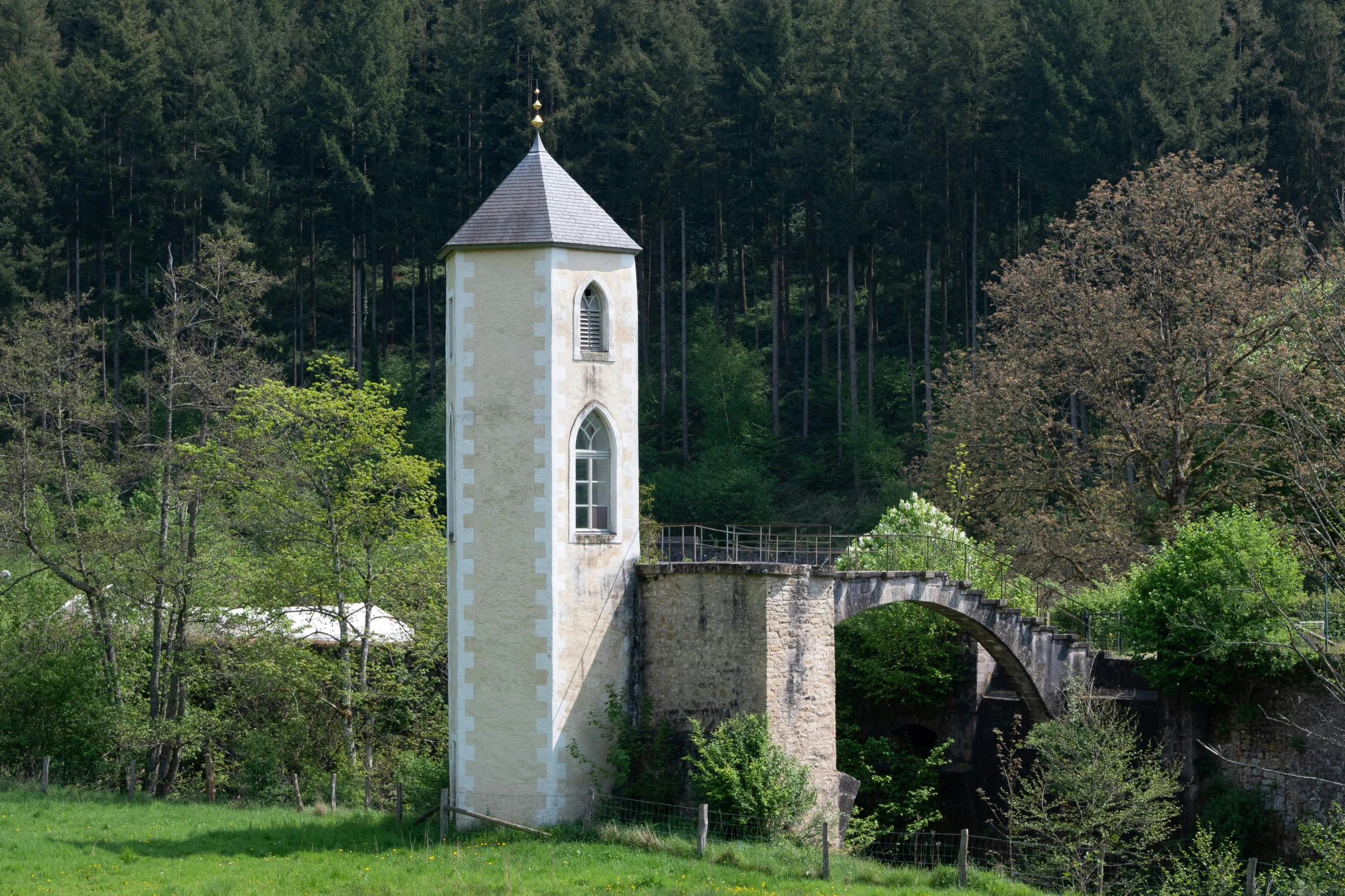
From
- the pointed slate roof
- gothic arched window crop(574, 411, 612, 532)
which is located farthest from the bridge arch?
the pointed slate roof

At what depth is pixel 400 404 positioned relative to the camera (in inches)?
2064

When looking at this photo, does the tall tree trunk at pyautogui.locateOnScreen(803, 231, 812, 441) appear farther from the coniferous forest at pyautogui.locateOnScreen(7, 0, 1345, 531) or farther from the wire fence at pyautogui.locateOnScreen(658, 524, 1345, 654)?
the wire fence at pyautogui.locateOnScreen(658, 524, 1345, 654)

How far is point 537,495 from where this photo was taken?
20734mm

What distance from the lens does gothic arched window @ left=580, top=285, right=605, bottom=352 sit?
21516 mm

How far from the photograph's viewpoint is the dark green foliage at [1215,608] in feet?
75.4

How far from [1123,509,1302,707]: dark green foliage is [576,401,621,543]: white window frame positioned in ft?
28.7

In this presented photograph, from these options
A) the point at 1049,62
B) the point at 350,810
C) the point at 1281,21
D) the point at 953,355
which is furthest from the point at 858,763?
the point at 1281,21

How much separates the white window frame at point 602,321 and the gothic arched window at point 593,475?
0.37 m

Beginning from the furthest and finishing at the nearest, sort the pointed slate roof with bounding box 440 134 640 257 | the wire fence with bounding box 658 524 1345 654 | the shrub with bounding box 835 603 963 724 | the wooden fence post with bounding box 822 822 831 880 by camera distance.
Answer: the shrub with bounding box 835 603 963 724 → the wire fence with bounding box 658 524 1345 654 → the pointed slate roof with bounding box 440 134 640 257 → the wooden fence post with bounding box 822 822 831 880

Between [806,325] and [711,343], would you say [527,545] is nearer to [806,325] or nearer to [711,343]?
[711,343]

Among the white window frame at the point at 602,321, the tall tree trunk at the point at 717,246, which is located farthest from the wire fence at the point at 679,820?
the tall tree trunk at the point at 717,246

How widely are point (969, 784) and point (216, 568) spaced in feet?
45.8

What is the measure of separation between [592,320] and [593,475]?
220cm

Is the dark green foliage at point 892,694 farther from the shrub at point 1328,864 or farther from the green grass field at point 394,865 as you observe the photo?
the shrub at point 1328,864
